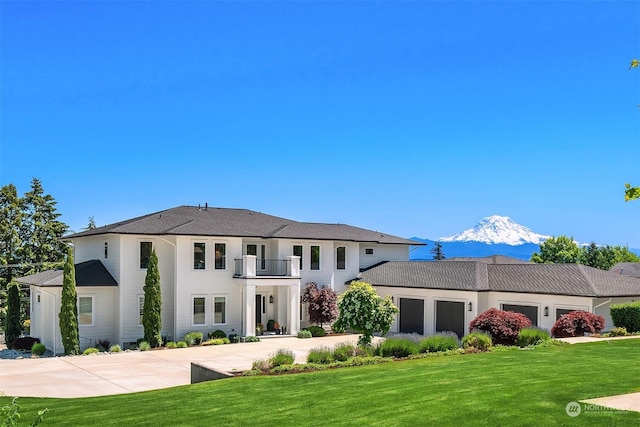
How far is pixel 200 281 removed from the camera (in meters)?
33.5

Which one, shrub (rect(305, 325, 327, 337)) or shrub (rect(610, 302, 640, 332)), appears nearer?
shrub (rect(610, 302, 640, 332))

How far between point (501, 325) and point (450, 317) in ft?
36.9

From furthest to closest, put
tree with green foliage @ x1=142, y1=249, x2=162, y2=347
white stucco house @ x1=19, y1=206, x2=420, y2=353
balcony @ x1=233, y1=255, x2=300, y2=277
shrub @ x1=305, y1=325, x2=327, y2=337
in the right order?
shrub @ x1=305, y1=325, x2=327, y2=337, balcony @ x1=233, y1=255, x2=300, y2=277, white stucco house @ x1=19, y1=206, x2=420, y2=353, tree with green foliage @ x1=142, y1=249, x2=162, y2=347

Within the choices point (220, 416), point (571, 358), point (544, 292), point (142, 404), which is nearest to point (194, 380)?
point (142, 404)

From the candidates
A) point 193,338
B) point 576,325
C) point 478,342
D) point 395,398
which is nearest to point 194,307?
point 193,338

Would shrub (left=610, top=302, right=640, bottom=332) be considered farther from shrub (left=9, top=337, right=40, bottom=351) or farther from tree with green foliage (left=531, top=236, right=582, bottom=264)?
tree with green foliage (left=531, top=236, right=582, bottom=264)

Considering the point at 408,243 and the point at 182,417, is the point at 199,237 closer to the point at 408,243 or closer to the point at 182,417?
the point at 408,243

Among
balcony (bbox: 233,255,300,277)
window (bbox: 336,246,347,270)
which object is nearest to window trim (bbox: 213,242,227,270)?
balcony (bbox: 233,255,300,277)

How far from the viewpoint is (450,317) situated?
33.7 meters

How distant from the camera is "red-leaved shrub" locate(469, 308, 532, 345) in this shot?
73.9 feet

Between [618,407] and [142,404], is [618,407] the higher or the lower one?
the higher one

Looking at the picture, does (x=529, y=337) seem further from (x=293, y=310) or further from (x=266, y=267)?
(x=266, y=267)

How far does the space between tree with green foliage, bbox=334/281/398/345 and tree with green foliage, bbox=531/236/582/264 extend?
56025 mm

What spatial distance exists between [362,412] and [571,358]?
8.78m
